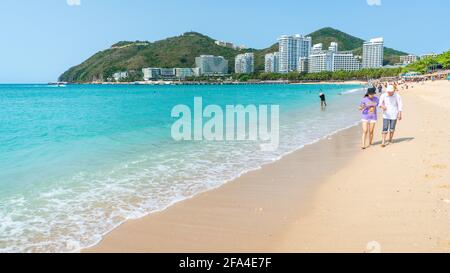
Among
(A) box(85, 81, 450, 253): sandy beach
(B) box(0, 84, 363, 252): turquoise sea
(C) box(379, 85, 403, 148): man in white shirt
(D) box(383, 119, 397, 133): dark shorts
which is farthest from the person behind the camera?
(D) box(383, 119, 397, 133): dark shorts

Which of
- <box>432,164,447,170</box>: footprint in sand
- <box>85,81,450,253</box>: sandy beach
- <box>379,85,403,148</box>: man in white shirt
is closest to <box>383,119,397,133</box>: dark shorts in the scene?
<box>379,85,403,148</box>: man in white shirt

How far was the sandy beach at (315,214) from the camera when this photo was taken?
4828mm

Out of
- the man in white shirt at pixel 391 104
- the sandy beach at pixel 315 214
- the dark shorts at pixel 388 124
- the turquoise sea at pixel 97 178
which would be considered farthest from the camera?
the dark shorts at pixel 388 124

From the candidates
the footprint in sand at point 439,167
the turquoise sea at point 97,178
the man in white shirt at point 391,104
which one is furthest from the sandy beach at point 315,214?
the man in white shirt at point 391,104

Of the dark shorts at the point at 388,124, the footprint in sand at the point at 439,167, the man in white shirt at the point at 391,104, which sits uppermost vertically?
the man in white shirt at the point at 391,104

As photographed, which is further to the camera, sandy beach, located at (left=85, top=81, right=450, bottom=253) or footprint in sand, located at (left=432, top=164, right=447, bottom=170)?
footprint in sand, located at (left=432, top=164, right=447, bottom=170)

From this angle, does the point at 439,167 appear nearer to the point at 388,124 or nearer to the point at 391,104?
the point at 391,104

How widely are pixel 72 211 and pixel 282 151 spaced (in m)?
7.33

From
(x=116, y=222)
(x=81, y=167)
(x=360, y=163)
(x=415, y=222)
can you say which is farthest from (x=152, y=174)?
(x=415, y=222)

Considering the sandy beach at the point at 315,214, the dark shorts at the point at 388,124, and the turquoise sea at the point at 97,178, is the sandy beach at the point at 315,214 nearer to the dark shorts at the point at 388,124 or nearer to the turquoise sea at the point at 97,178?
the turquoise sea at the point at 97,178

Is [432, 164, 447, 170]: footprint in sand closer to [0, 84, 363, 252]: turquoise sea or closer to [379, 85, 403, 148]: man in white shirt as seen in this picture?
[379, 85, 403, 148]: man in white shirt

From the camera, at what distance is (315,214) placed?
5941 millimetres

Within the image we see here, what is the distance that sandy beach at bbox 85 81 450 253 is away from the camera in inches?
190

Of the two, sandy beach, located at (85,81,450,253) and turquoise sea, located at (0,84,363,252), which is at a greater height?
sandy beach, located at (85,81,450,253)
